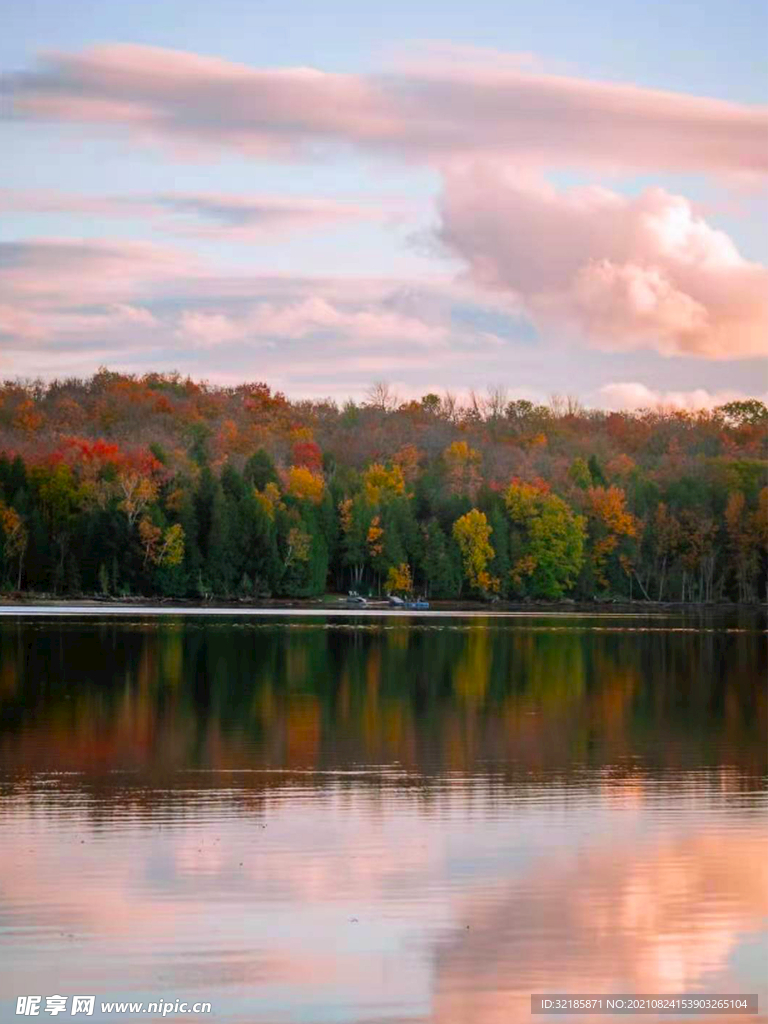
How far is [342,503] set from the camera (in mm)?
119438

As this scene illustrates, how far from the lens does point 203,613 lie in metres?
90.9

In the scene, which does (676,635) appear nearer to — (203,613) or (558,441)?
(203,613)

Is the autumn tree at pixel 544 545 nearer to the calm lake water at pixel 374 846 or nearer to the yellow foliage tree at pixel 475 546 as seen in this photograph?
the yellow foliage tree at pixel 475 546

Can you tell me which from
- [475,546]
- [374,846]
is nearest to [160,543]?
[475,546]

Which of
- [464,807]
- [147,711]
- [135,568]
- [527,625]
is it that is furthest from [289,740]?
[135,568]

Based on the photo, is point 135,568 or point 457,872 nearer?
point 457,872

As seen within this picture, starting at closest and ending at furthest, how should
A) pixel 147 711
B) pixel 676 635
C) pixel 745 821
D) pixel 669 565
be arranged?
pixel 745 821 < pixel 147 711 < pixel 676 635 < pixel 669 565

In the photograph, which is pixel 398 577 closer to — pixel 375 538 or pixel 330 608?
pixel 375 538

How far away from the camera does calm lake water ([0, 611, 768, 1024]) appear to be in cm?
1265

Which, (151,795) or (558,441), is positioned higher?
(558,441)

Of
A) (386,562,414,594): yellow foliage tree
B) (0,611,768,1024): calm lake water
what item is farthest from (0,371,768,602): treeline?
(0,611,768,1024): calm lake water

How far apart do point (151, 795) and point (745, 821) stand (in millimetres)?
6906

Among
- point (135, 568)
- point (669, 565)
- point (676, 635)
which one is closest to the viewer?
point (676, 635)

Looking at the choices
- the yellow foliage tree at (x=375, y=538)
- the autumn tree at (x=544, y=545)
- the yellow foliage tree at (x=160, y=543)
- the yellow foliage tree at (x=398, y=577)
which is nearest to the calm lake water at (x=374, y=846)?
the yellow foliage tree at (x=160, y=543)
